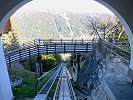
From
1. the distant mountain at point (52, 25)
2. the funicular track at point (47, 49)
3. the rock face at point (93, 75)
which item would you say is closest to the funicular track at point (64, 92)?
the rock face at point (93, 75)

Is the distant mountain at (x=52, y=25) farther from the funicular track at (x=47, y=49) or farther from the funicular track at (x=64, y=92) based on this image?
the funicular track at (x=64, y=92)

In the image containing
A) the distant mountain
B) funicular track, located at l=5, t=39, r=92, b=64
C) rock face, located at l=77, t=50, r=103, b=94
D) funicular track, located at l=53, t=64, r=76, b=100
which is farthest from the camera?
the distant mountain

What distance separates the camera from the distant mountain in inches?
2589

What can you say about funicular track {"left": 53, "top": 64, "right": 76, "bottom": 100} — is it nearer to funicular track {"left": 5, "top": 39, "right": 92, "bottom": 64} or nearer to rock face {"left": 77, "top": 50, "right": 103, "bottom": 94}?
rock face {"left": 77, "top": 50, "right": 103, "bottom": 94}

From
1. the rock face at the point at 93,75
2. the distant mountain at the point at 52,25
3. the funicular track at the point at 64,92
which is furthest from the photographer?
the distant mountain at the point at 52,25

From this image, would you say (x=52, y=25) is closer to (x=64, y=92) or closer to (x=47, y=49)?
(x=47, y=49)

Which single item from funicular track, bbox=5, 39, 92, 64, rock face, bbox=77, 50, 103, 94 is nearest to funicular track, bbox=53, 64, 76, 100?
rock face, bbox=77, 50, 103, 94

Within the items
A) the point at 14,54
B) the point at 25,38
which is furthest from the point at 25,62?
the point at 25,38

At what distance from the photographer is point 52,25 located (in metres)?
74.4

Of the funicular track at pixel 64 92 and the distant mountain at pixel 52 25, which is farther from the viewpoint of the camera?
the distant mountain at pixel 52 25

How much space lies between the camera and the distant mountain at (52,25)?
6576cm

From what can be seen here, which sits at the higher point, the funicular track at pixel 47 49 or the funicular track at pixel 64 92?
the funicular track at pixel 47 49

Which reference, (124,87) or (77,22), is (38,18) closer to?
(77,22)

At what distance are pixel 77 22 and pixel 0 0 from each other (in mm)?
67070
